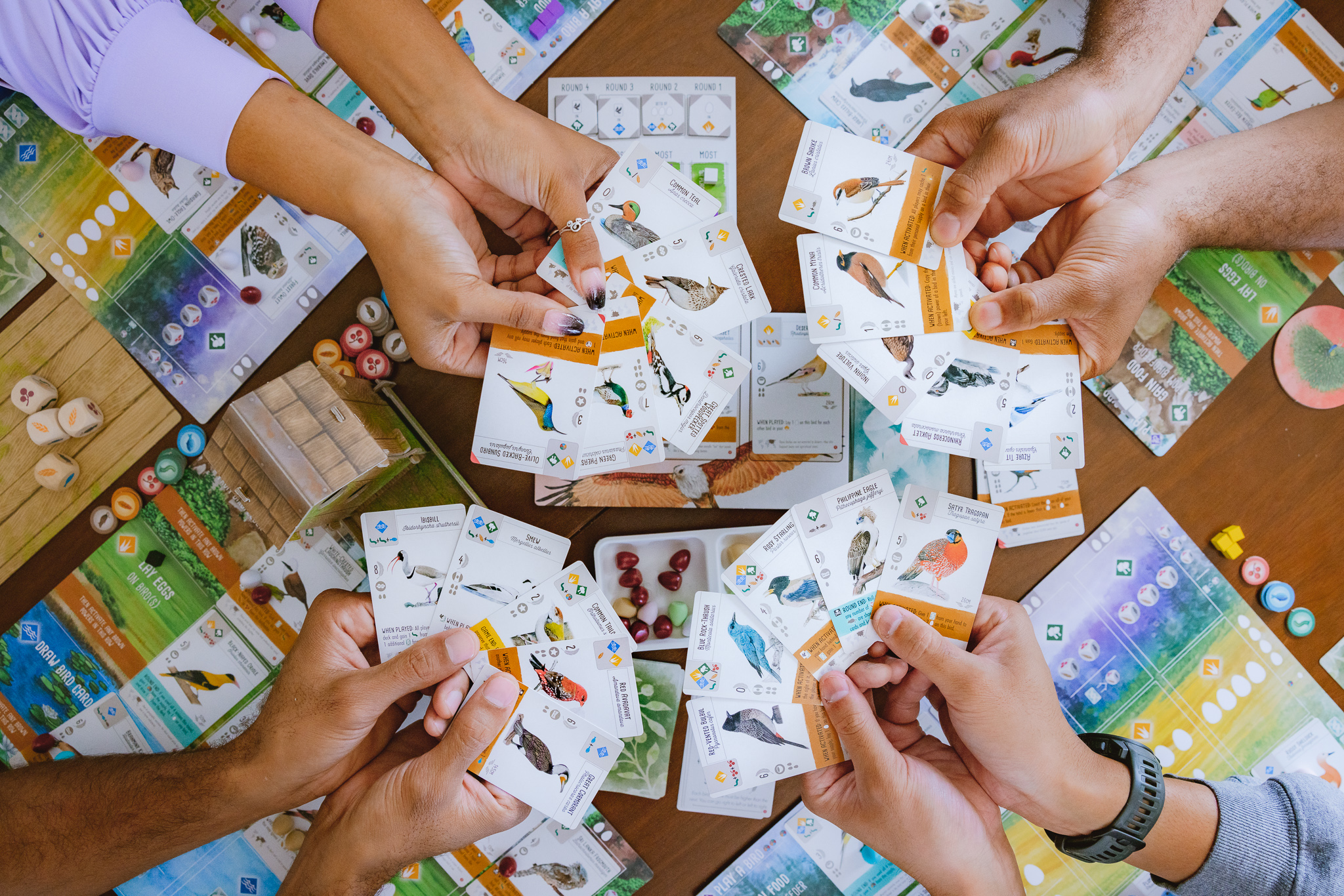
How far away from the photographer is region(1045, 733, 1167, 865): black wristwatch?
1512 millimetres

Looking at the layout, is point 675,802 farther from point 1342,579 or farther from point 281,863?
point 1342,579

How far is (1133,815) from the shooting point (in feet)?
4.96

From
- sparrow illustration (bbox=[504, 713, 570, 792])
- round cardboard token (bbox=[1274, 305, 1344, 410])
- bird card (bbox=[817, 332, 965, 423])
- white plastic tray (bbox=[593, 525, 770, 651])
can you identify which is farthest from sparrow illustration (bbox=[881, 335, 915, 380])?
sparrow illustration (bbox=[504, 713, 570, 792])

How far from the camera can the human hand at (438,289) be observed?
1535mm

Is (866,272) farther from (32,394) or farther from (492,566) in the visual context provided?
(32,394)

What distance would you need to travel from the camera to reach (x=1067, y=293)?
1.52 meters

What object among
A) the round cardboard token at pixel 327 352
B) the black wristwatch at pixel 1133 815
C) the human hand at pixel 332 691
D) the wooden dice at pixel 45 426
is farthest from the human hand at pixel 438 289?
the black wristwatch at pixel 1133 815

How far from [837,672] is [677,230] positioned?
3.28 feet

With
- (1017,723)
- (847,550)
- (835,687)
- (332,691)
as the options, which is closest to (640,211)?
(847,550)

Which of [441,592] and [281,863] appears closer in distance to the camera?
[441,592]

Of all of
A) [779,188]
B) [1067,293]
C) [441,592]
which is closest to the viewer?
[1067,293]

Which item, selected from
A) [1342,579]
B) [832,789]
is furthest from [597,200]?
[1342,579]

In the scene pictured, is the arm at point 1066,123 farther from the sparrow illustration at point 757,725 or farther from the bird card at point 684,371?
the sparrow illustration at point 757,725

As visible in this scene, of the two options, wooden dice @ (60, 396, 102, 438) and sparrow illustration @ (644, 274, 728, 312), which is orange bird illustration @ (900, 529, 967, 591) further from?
wooden dice @ (60, 396, 102, 438)
